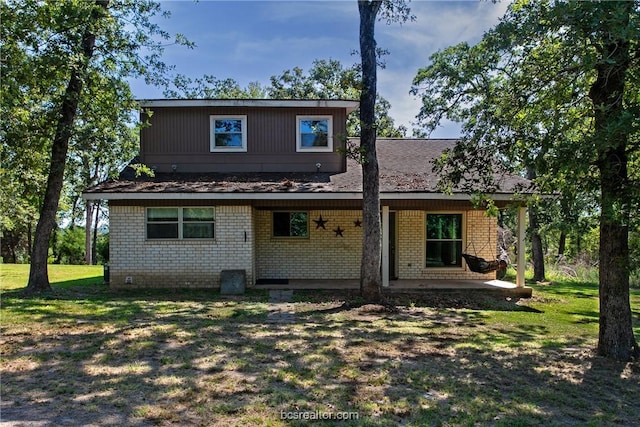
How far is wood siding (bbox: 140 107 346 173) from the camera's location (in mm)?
12930

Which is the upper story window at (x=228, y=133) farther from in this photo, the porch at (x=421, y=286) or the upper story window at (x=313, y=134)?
the porch at (x=421, y=286)

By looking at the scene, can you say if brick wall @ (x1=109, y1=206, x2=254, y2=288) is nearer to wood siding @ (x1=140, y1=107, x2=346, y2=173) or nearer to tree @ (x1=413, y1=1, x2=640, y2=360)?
wood siding @ (x1=140, y1=107, x2=346, y2=173)

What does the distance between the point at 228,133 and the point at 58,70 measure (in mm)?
4875

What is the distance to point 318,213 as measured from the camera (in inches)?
525

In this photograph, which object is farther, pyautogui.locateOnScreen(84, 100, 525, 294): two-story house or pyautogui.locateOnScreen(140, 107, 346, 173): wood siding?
pyautogui.locateOnScreen(140, 107, 346, 173): wood siding

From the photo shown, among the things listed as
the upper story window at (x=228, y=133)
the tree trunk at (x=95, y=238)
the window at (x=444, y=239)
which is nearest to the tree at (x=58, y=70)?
the upper story window at (x=228, y=133)

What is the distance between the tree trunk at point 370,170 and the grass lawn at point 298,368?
35.2 inches

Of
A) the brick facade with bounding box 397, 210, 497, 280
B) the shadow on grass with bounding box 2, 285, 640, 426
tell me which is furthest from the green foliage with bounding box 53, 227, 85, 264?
the brick facade with bounding box 397, 210, 497, 280

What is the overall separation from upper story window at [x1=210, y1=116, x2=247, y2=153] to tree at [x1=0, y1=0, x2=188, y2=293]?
208cm

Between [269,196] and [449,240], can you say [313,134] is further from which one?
[449,240]

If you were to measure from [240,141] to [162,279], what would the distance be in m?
4.57

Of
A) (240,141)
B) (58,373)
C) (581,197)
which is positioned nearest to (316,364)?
(58,373)

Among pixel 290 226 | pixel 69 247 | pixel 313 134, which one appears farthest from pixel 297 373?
pixel 69 247

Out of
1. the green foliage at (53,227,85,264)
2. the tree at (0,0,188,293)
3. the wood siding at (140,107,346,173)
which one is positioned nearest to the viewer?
the tree at (0,0,188,293)
